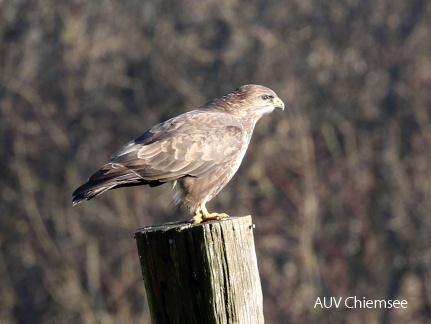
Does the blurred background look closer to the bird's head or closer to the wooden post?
the bird's head

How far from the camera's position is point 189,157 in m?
6.29

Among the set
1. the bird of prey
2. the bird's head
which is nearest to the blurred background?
the bird's head

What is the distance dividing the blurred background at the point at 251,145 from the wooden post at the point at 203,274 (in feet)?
33.1

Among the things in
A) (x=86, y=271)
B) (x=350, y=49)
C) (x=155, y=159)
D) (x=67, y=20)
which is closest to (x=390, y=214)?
(x=350, y=49)

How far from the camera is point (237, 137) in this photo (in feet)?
21.6

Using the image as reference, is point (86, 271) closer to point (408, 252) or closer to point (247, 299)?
point (408, 252)

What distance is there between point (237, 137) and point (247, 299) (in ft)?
7.43

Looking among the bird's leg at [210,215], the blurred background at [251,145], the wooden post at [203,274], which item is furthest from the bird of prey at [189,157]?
the blurred background at [251,145]

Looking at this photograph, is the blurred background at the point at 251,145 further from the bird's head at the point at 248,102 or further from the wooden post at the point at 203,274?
the wooden post at the point at 203,274

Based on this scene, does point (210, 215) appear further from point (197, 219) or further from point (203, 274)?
point (203, 274)

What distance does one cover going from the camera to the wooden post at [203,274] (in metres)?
4.36

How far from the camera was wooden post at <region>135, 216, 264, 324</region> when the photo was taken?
14.3ft

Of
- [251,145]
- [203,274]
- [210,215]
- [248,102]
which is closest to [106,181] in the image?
[210,215]

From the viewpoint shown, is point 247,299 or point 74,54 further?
point 74,54
